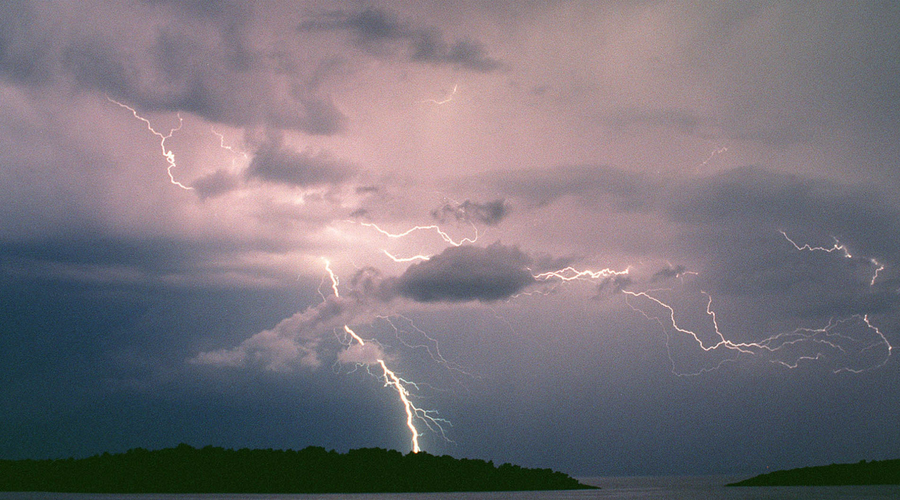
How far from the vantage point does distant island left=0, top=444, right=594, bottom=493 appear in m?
90.6

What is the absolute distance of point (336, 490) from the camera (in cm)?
9600

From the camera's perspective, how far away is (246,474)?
9406cm

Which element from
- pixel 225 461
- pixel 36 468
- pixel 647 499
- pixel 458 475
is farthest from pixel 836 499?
pixel 36 468

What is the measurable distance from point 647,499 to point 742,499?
7.20m

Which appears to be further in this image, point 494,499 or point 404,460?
point 404,460

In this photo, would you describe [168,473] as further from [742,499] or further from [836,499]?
[836,499]

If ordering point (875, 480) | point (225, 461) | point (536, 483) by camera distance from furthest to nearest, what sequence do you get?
1. point (875, 480)
2. point (536, 483)
3. point (225, 461)

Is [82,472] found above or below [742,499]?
above

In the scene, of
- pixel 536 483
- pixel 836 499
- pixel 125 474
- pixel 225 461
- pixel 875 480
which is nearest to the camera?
pixel 836 499

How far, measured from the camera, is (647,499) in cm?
6306

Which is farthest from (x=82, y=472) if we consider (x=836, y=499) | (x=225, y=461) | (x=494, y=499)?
(x=836, y=499)

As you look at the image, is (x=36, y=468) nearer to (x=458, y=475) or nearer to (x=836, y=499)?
(x=458, y=475)

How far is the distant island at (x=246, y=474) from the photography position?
297ft

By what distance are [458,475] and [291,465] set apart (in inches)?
824
